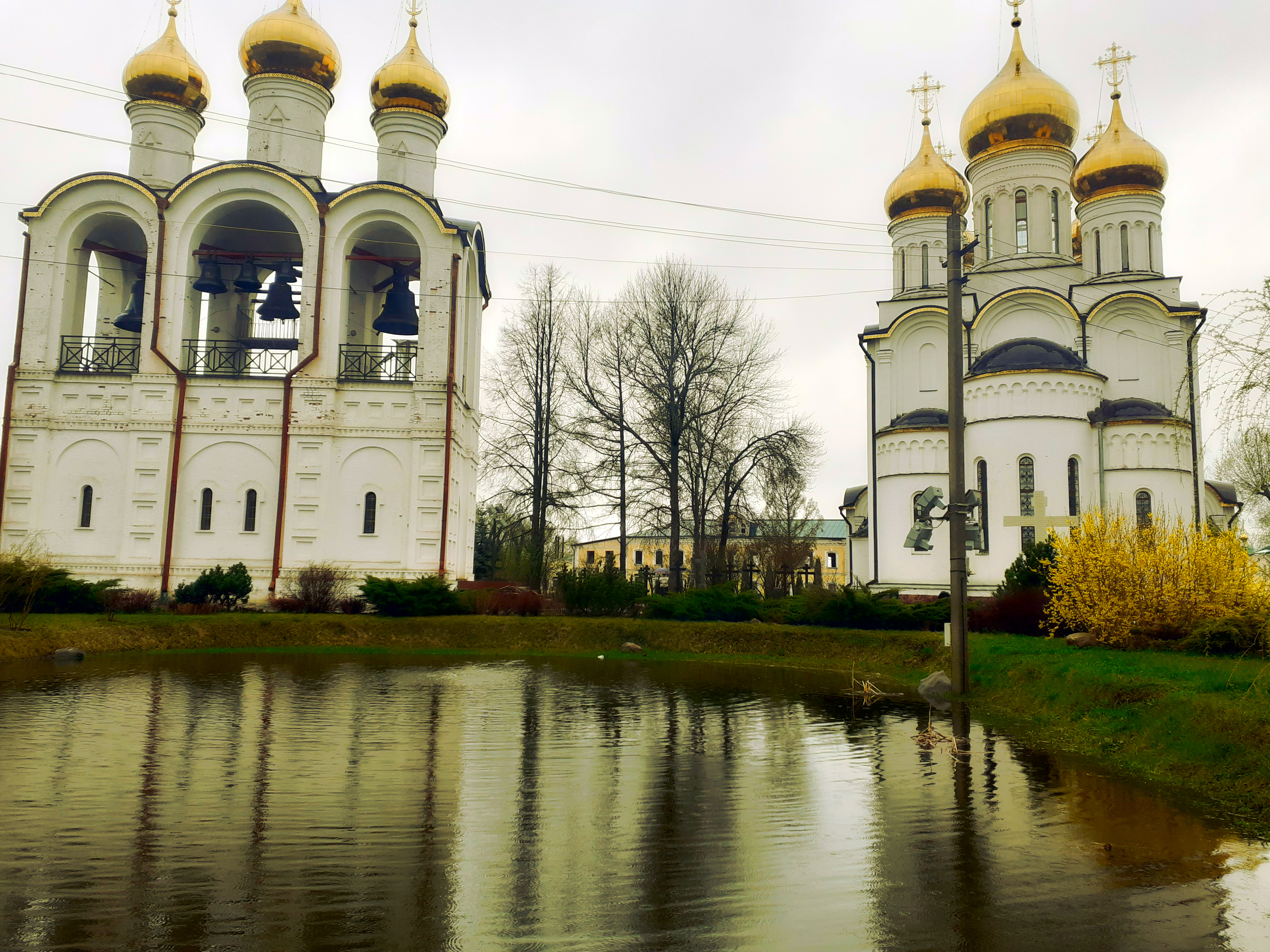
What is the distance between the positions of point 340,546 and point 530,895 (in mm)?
21038

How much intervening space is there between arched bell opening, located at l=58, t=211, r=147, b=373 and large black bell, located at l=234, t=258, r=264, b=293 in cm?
246

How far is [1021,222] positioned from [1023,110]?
3511 mm

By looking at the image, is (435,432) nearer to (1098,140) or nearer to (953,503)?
(953,503)

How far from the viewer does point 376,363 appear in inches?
999

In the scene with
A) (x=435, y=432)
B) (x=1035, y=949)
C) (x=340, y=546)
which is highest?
(x=435, y=432)

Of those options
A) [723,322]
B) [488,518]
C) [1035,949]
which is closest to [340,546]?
[723,322]

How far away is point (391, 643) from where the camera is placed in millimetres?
19172

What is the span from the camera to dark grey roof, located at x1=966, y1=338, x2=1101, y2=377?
24922 mm

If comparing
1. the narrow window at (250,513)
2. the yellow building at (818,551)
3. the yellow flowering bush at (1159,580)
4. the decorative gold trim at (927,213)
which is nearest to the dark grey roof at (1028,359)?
the decorative gold trim at (927,213)

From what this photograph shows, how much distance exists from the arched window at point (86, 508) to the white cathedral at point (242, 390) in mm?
61

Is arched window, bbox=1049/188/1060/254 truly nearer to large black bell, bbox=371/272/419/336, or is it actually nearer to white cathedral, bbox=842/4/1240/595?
white cathedral, bbox=842/4/1240/595

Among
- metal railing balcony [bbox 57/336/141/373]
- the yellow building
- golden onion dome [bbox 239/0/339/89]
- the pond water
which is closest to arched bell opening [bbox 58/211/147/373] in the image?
metal railing balcony [bbox 57/336/141/373]

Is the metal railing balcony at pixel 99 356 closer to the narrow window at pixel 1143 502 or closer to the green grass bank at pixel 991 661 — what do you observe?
the green grass bank at pixel 991 661

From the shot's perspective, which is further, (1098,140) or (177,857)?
(1098,140)
